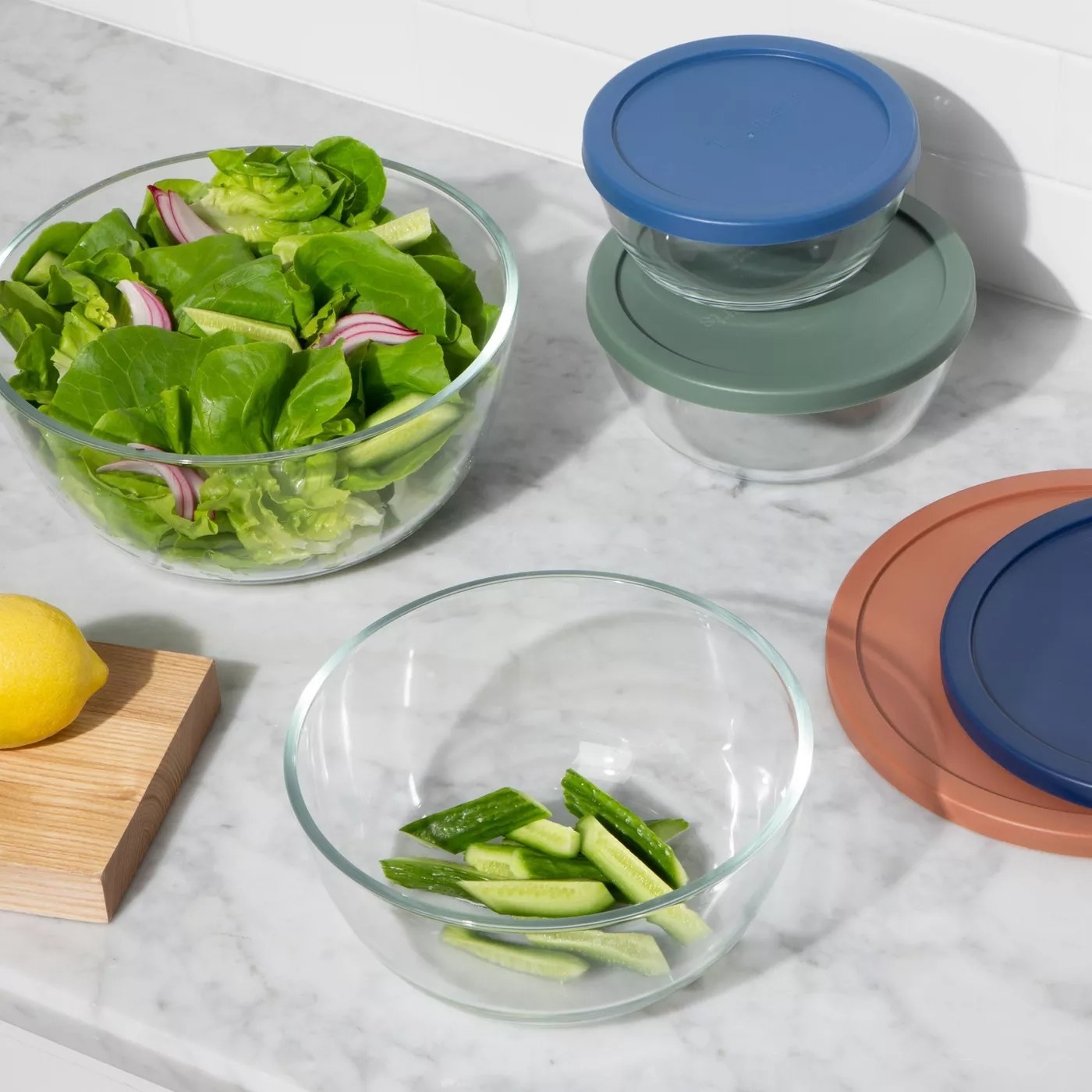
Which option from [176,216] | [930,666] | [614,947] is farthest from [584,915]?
[176,216]

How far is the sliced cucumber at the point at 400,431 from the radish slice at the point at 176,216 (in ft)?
0.81

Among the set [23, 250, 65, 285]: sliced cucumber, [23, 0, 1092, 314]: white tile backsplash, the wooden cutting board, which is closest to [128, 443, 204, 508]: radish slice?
the wooden cutting board

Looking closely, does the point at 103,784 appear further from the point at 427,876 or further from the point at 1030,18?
the point at 1030,18

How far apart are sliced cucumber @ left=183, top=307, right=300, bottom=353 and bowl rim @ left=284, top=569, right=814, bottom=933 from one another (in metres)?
0.23

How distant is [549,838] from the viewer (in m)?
0.88

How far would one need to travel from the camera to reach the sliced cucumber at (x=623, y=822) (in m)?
0.87

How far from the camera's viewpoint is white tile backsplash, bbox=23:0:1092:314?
1.14m

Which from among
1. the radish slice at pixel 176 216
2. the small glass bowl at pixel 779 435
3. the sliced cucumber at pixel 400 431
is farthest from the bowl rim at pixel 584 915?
the radish slice at pixel 176 216

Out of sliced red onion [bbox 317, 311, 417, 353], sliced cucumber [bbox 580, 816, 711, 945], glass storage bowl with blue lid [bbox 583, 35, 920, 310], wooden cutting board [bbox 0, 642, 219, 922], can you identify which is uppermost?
glass storage bowl with blue lid [bbox 583, 35, 920, 310]

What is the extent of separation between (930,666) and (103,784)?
523 mm

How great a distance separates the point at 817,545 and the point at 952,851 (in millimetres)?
268

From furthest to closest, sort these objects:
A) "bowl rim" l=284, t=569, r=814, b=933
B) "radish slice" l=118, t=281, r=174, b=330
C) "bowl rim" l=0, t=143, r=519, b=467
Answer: "radish slice" l=118, t=281, r=174, b=330 → "bowl rim" l=0, t=143, r=519, b=467 → "bowl rim" l=284, t=569, r=814, b=933

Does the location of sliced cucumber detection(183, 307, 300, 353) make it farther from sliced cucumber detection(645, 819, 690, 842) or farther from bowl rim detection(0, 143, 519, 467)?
sliced cucumber detection(645, 819, 690, 842)

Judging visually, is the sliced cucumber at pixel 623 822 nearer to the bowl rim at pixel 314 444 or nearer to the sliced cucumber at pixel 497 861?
the sliced cucumber at pixel 497 861
